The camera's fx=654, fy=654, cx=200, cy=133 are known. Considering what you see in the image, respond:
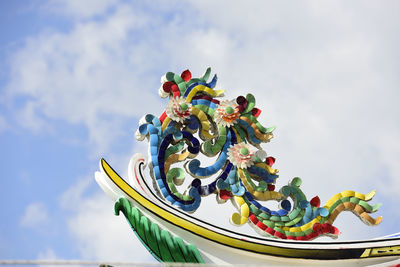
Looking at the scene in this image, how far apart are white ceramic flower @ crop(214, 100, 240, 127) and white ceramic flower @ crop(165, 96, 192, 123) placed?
50 centimetres

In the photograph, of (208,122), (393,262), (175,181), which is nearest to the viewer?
(393,262)

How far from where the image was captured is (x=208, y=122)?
1101cm

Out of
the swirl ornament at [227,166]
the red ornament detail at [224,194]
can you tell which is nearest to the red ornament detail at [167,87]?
the swirl ornament at [227,166]

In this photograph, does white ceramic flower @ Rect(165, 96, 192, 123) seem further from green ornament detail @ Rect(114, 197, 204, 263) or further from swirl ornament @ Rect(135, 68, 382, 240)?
green ornament detail @ Rect(114, 197, 204, 263)

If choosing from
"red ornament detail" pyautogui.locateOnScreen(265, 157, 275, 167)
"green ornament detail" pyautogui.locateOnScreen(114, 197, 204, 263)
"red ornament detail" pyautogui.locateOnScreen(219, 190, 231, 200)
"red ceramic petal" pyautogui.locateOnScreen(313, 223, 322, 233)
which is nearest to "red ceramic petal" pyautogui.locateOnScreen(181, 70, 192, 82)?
"red ornament detail" pyautogui.locateOnScreen(265, 157, 275, 167)

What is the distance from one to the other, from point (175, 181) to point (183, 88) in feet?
5.71

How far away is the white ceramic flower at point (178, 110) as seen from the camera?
10.7m

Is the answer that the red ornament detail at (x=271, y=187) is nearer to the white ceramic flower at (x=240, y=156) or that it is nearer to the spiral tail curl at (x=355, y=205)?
the white ceramic flower at (x=240, y=156)

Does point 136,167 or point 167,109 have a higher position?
point 167,109

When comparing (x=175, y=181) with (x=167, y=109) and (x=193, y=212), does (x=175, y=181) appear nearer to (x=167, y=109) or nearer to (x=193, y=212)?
(x=193, y=212)

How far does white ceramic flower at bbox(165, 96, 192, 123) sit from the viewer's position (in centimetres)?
1066

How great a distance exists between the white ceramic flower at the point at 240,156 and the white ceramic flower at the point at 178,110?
0.93 metres

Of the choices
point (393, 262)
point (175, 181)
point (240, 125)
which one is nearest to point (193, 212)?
point (175, 181)

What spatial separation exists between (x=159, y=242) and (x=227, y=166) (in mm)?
2120
